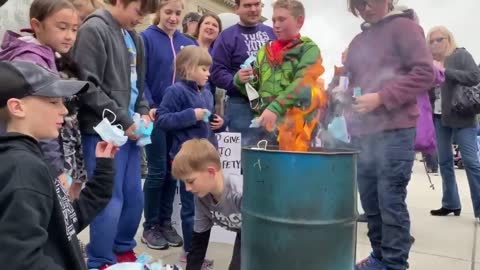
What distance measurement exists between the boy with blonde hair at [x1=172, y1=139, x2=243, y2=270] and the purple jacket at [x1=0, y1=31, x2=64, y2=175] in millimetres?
580

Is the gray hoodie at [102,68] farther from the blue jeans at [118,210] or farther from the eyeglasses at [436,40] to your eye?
the eyeglasses at [436,40]

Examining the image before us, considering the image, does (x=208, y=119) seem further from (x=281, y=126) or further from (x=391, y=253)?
(x=391, y=253)

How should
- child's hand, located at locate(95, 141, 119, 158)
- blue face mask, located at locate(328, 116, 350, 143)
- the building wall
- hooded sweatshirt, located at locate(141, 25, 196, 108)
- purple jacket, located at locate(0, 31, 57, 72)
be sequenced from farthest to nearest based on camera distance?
hooded sweatshirt, located at locate(141, 25, 196, 108), the building wall, blue face mask, located at locate(328, 116, 350, 143), purple jacket, located at locate(0, 31, 57, 72), child's hand, located at locate(95, 141, 119, 158)

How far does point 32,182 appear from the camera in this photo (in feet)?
3.93

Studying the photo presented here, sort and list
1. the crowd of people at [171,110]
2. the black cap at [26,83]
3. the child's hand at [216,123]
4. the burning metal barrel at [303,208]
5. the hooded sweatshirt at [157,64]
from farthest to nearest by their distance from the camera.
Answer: the hooded sweatshirt at [157,64] < the child's hand at [216,123] < the burning metal barrel at [303,208] < the crowd of people at [171,110] < the black cap at [26,83]

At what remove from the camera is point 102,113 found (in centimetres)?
226

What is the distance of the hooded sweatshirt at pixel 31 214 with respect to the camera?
1.14 meters

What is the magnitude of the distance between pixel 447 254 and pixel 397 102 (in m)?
1.53

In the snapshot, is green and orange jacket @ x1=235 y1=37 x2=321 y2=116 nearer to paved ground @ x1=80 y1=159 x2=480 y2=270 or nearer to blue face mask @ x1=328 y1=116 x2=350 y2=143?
blue face mask @ x1=328 y1=116 x2=350 y2=143

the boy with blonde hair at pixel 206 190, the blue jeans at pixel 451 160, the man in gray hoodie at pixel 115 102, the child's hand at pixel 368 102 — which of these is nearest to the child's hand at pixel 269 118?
the boy with blonde hair at pixel 206 190

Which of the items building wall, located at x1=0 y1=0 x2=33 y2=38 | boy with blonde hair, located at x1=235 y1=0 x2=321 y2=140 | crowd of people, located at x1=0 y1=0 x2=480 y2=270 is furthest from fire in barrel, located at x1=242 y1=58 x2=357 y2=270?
building wall, located at x1=0 y1=0 x2=33 y2=38

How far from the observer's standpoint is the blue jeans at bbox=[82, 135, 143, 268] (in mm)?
2344

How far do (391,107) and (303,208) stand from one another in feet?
3.29

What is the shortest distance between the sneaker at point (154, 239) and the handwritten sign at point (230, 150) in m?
0.69
